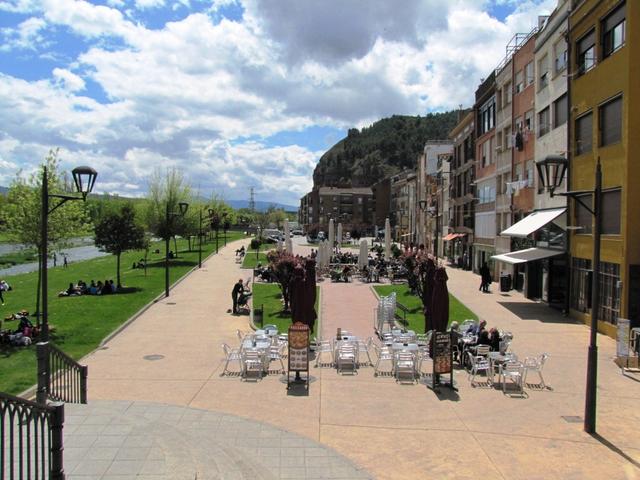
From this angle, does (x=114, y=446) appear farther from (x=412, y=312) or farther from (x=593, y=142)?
(x=593, y=142)

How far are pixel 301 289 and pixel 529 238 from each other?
18805 mm

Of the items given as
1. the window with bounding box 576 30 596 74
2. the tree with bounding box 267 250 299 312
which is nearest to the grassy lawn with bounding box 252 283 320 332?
the tree with bounding box 267 250 299 312

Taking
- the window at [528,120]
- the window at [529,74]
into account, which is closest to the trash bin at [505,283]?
the window at [528,120]

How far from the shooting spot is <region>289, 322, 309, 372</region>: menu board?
12.6 metres

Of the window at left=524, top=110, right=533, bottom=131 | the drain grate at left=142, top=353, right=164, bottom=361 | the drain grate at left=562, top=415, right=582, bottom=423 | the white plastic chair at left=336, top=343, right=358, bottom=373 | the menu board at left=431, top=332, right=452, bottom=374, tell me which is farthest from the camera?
the window at left=524, top=110, right=533, bottom=131

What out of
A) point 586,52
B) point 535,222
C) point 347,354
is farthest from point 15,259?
point 586,52

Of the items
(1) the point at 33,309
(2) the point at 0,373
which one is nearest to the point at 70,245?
(1) the point at 33,309

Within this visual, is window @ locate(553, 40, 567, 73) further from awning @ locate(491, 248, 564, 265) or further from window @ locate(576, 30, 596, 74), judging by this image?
awning @ locate(491, 248, 564, 265)

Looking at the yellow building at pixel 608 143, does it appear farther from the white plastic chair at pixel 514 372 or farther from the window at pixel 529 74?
the white plastic chair at pixel 514 372

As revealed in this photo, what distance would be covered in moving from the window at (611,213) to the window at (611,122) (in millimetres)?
1972

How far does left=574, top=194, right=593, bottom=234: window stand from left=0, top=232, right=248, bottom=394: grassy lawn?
19.1 m

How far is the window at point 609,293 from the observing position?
19516 mm

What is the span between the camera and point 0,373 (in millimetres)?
13938

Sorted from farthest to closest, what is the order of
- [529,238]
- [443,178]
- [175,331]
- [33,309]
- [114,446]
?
1. [443,178]
2. [529,238]
3. [33,309]
4. [175,331]
5. [114,446]
